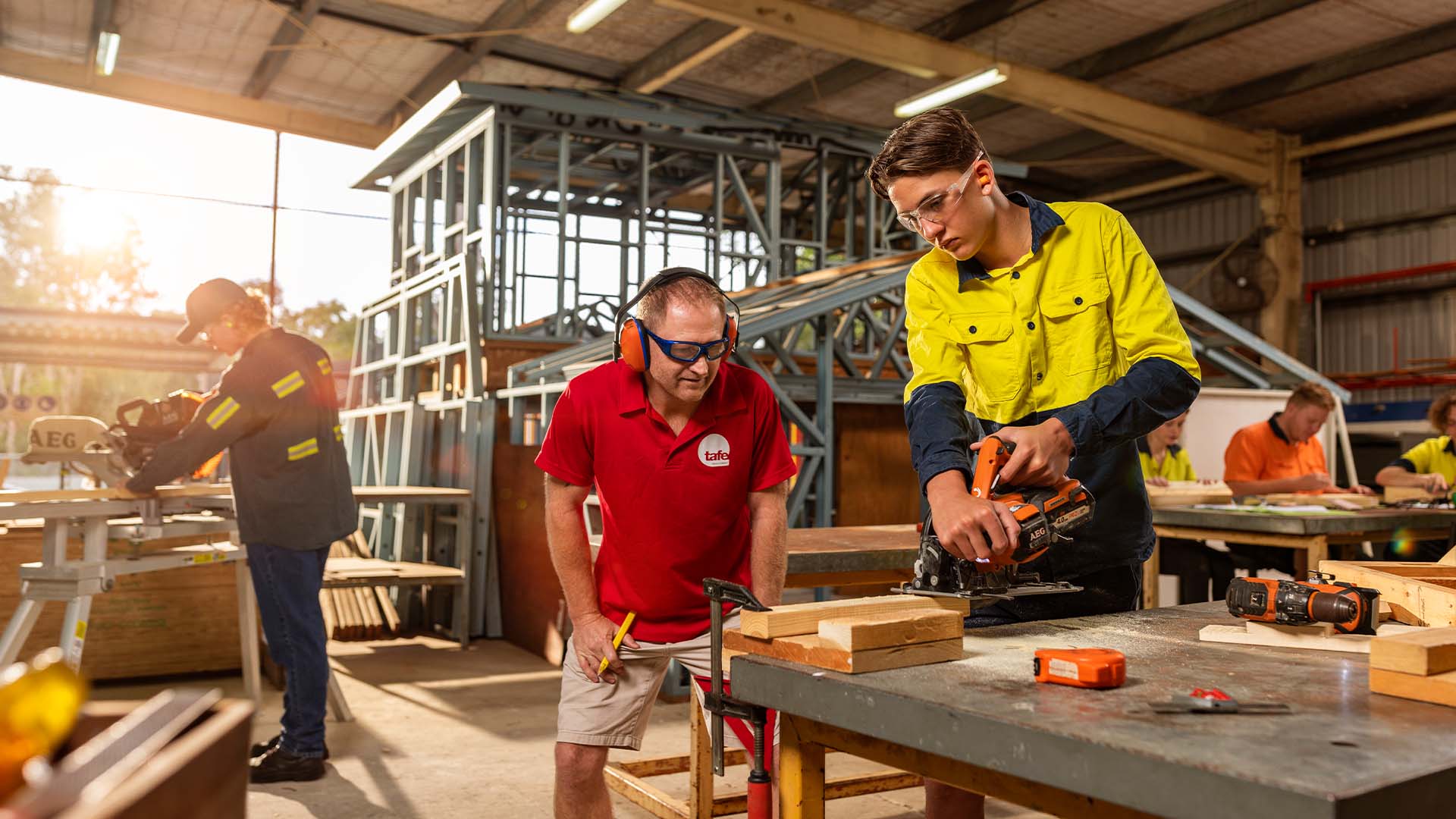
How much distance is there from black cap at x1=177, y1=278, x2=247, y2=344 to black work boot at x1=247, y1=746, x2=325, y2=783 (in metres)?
1.62

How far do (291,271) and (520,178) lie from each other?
3.24 meters

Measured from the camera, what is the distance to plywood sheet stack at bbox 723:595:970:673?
1.49 metres

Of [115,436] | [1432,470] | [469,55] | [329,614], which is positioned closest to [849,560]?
[115,436]

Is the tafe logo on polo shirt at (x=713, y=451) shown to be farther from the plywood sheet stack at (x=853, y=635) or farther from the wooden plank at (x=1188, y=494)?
the wooden plank at (x=1188, y=494)

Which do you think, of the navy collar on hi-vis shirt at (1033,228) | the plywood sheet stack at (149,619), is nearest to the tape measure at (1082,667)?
the navy collar on hi-vis shirt at (1033,228)

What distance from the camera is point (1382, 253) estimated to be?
13188 mm

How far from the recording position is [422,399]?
870 cm

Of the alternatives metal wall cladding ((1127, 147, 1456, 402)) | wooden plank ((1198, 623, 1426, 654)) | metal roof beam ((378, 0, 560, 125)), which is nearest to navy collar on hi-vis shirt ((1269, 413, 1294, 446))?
wooden plank ((1198, 623, 1426, 654))

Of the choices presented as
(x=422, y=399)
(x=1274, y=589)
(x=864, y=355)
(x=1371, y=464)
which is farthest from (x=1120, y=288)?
(x=1371, y=464)

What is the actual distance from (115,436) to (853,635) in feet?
13.6

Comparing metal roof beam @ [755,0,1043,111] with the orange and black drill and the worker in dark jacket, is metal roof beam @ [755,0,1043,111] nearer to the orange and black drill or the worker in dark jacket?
the worker in dark jacket

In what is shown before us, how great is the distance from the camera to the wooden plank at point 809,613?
5.26 feet

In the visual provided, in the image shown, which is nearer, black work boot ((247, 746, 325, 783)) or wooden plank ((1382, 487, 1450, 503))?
black work boot ((247, 746, 325, 783))

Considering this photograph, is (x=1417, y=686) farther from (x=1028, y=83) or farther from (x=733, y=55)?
(x=733, y=55)
